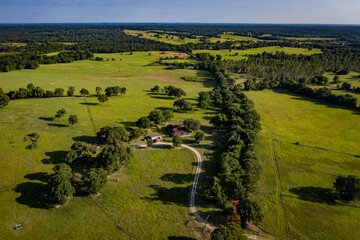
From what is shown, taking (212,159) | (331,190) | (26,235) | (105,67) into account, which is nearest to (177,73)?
(105,67)

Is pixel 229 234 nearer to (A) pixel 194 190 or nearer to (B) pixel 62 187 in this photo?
(A) pixel 194 190

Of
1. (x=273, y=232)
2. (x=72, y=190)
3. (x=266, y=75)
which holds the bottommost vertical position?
(x=273, y=232)

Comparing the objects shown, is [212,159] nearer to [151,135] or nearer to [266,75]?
[151,135]

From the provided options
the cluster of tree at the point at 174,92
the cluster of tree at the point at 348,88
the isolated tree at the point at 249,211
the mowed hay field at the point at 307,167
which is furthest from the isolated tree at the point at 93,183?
the cluster of tree at the point at 348,88

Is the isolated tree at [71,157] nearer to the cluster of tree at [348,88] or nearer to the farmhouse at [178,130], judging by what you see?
the farmhouse at [178,130]

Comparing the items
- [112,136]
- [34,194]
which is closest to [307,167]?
[112,136]

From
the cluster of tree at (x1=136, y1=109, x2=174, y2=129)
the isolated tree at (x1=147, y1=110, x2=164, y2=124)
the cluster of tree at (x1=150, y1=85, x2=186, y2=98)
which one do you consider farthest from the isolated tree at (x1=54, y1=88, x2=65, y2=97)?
the isolated tree at (x1=147, y1=110, x2=164, y2=124)
